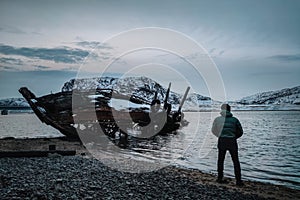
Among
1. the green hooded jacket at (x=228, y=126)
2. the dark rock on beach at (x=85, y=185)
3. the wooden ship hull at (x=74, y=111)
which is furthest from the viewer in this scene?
the wooden ship hull at (x=74, y=111)

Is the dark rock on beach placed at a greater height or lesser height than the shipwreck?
lesser

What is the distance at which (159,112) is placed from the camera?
147ft

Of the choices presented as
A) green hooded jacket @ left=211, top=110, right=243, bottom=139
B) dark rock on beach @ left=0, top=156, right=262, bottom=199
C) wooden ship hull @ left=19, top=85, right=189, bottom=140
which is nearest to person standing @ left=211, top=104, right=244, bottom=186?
green hooded jacket @ left=211, top=110, right=243, bottom=139

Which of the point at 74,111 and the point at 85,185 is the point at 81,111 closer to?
the point at 74,111

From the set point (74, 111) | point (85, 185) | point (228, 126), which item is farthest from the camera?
point (74, 111)

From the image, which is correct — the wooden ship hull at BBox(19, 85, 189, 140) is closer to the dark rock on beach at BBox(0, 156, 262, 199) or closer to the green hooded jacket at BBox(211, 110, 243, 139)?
the dark rock on beach at BBox(0, 156, 262, 199)

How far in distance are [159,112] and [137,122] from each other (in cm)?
715

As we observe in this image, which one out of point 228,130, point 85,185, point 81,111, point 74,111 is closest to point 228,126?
point 228,130

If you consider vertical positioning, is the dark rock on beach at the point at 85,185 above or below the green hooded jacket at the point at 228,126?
below

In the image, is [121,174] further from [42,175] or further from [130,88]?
[130,88]

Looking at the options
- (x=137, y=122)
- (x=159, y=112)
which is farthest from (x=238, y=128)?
(x=159, y=112)

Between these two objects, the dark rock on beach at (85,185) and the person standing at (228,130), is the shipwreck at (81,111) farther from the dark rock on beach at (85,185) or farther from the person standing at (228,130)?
the person standing at (228,130)

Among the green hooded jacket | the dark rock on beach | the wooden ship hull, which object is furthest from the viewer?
the wooden ship hull

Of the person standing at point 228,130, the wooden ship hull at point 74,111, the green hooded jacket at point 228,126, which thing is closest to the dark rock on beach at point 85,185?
the person standing at point 228,130
